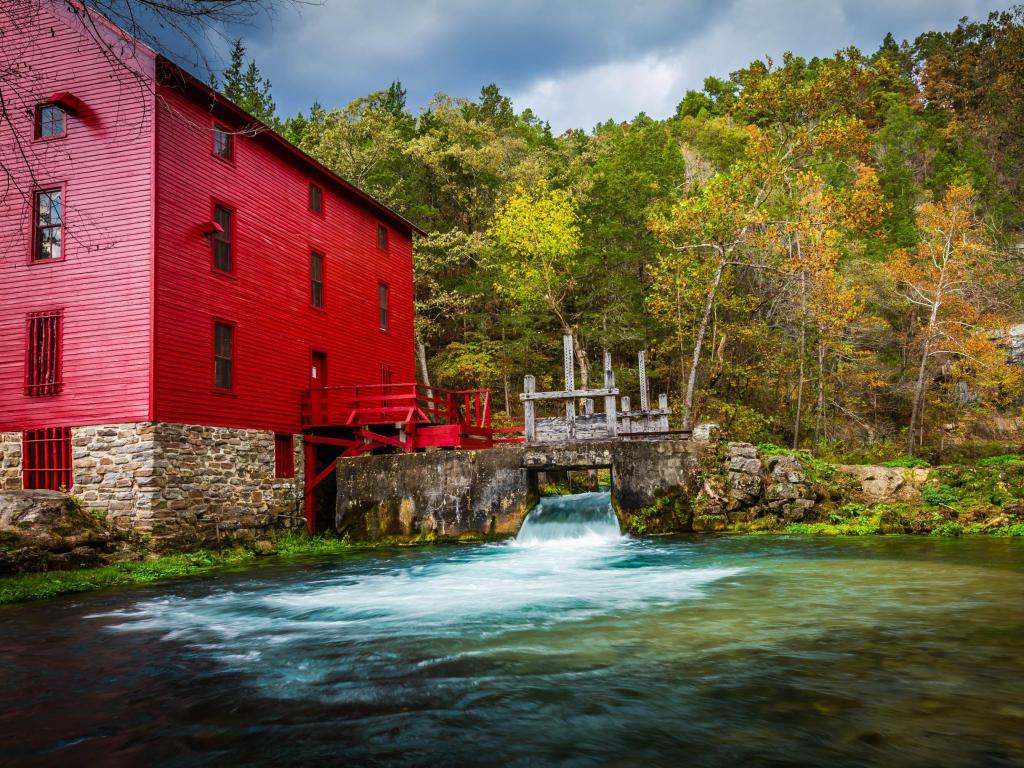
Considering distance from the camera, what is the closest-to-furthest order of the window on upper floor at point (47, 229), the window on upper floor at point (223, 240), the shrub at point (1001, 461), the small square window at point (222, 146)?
the window on upper floor at point (47, 229) → the shrub at point (1001, 461) → the window on upper floor at point (223, 240) → the small square window at point (222, 146)

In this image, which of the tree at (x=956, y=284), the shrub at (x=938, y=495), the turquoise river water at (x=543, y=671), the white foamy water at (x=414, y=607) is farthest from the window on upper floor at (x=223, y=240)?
the tree at (x=956, y=284)

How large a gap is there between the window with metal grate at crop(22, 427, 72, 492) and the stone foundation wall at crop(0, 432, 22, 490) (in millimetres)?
138

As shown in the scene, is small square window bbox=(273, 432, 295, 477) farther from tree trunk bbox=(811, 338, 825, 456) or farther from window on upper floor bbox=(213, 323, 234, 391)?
tree trunk bbox=(811, 338, 825, 456)

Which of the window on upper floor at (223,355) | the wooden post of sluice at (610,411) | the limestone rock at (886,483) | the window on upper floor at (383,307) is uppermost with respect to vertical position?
the window on upper floor at (383,307)

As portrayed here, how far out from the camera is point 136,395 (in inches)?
545

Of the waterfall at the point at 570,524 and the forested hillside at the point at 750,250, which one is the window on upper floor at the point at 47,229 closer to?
the waterfall at the point at 570,524

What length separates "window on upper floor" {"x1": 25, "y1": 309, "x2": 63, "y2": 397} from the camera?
14570mm

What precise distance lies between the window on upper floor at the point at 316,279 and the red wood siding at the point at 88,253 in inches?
225

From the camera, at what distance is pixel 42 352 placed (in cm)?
1466

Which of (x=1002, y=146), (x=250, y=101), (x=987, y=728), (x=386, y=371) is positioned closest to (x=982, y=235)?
(x=1002, y=146)

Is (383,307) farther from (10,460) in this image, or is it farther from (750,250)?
(750,250)

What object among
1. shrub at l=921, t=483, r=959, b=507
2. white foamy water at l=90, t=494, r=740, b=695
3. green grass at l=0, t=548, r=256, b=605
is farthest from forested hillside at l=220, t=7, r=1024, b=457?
green grass at l=0, t=548, r=256, b=605

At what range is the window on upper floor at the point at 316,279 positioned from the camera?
19656mm

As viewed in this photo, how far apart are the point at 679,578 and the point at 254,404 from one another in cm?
1128
